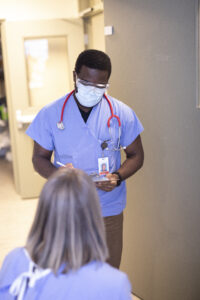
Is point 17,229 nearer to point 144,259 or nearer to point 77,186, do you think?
point 144,259

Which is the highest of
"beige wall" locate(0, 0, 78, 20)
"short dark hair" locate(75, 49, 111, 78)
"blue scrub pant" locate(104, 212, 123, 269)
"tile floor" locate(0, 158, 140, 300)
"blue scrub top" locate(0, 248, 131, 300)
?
"beige wall" locate(0, 0, 78, 20)

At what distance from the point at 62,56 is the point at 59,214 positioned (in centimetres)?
352

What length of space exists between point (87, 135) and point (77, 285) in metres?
0.93

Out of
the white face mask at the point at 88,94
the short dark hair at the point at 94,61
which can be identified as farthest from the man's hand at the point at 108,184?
the short dark hair at the point at 94,61

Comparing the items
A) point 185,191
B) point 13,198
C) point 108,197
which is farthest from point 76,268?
point 13,198

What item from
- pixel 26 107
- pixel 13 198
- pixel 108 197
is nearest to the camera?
pixel 108 197

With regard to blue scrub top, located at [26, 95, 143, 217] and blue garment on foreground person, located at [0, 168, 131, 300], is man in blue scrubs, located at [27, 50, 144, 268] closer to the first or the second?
blue scrub top, located at [26, 95, 143, 217]

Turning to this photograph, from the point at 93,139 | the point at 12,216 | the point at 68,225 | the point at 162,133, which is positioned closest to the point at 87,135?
the point at 93,139

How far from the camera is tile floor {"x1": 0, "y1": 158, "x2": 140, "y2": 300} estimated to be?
11.2 feet

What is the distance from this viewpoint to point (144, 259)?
7.82 ft

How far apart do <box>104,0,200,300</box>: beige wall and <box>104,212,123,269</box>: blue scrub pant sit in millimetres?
319

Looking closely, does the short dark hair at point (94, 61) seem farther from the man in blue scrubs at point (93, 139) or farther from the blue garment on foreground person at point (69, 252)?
the blue garment on foreground person at point (69, 252)

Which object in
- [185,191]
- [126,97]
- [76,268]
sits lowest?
[185,191]

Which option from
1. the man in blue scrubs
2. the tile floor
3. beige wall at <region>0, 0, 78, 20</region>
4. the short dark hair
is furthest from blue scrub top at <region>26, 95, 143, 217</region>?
beige wall at <region>0, 0, 78, 20</region>
